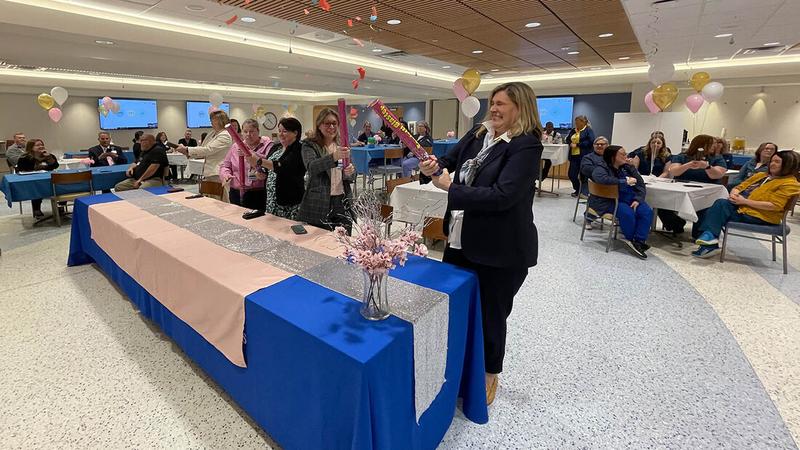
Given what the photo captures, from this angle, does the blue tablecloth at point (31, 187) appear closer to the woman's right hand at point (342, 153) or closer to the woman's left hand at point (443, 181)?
the woman's right hand at point (342, 153)

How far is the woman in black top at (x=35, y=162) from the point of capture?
18.8 feet

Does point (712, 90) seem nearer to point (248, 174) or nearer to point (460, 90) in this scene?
point (460, 90)

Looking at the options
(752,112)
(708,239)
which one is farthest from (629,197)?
(752,112)

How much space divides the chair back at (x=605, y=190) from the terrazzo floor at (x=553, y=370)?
0.91 m

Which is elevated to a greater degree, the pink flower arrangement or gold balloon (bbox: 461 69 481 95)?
gold balloon (bbox: 461 69 481 95)

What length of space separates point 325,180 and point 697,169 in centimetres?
473

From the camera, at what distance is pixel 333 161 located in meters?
2.54

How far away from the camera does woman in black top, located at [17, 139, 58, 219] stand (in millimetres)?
5738

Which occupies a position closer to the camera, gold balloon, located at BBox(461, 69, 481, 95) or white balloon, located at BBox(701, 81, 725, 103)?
white balloon, located at BBox(701, 81, 725, 103)

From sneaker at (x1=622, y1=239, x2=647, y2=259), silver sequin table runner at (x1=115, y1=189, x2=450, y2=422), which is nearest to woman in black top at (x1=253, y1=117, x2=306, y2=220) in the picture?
silver sequin table runner at (x1=115, y1=189, x2=450, y2=422)

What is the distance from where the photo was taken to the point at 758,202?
3.90 meters

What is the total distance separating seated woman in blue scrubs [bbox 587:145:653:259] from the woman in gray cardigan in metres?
3.10

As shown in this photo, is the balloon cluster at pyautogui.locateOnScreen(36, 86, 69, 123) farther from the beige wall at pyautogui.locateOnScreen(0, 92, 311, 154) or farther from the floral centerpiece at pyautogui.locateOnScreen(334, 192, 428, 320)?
the floral centerpiece at pyautogui.locateOnScreen(334, 192, 428, 320)

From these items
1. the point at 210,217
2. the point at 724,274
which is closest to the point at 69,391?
the point at 210,217
